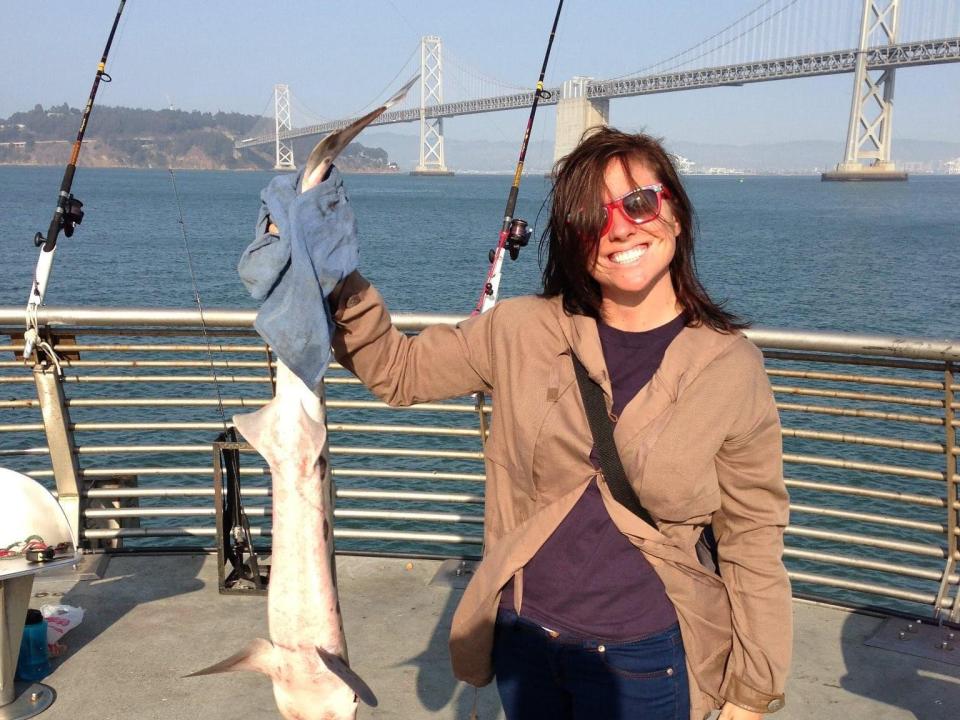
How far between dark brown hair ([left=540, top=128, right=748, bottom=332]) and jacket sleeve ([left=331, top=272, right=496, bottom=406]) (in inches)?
7.4

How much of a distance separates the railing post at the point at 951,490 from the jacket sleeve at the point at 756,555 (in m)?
1.92

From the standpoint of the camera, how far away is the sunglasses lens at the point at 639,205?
177 centimetres

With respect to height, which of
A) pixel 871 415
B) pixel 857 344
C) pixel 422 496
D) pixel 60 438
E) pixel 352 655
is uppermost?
pixel 857 344

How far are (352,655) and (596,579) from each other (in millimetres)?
1837

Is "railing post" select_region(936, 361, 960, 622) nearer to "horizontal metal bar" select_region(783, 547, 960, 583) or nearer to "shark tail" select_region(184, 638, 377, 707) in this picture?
"horizontal metal bar" select_region(783, 547, 960, 583)

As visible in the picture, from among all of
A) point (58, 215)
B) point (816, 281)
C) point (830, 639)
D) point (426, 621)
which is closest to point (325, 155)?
point (426, 621)

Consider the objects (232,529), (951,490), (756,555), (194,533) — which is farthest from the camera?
(194,533)

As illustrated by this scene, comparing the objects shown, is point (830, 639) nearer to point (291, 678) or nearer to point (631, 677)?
point (631, 677)

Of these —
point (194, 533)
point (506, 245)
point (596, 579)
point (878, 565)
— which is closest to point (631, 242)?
point (596, 579)

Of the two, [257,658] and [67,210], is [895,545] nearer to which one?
[257,658]

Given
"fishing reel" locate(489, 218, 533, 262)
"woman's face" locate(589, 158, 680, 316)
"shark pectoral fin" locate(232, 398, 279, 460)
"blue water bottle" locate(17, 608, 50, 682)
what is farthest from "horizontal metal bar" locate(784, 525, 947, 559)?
"blue water bottle" locate(17, 608, 50, 682)

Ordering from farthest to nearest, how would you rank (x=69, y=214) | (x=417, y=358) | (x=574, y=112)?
(x=574, y=112), (x=69, y=214), (x=417, y=358)

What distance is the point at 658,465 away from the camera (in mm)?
1734

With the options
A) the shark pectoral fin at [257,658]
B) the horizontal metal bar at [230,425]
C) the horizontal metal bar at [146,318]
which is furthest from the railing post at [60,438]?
the shark pectoral fin at [257,658]
